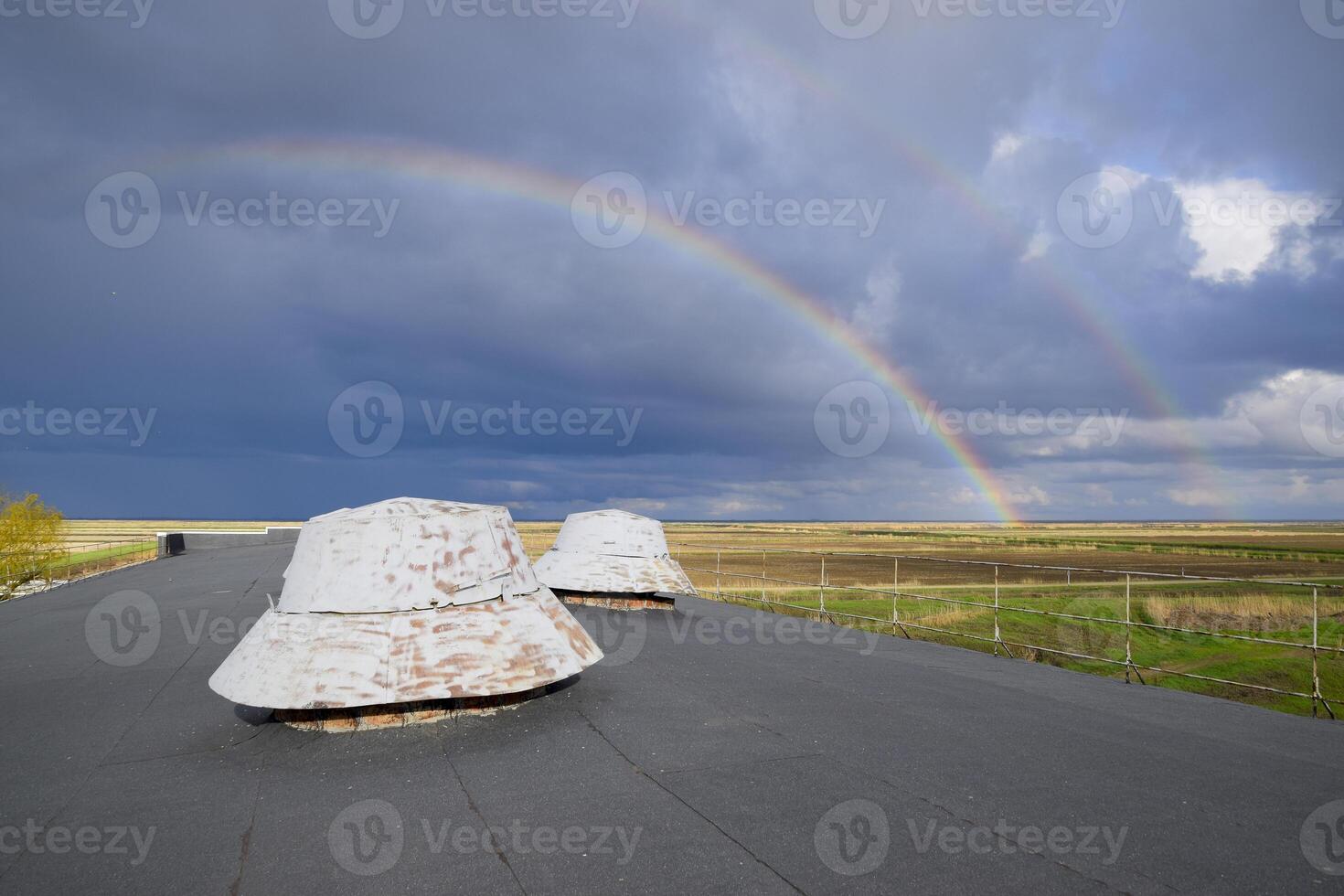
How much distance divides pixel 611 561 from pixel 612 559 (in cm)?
7

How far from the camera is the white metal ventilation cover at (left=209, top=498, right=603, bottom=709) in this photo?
7312 mm

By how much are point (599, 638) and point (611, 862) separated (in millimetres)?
9135

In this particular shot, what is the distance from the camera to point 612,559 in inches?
711

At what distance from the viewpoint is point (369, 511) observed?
8406mm

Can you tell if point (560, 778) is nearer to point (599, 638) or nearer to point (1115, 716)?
point (1115, 716)

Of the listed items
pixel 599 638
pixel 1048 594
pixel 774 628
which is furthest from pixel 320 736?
pixel 1048 594

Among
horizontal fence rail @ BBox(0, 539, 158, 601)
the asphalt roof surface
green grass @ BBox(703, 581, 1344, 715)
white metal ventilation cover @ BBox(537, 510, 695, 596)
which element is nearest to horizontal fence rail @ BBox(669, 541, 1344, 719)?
green grass @ BBox(703, 581, 1344, 715)

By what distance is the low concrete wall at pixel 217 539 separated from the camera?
45062 mm

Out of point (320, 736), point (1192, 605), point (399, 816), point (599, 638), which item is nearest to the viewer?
point (399, 816)

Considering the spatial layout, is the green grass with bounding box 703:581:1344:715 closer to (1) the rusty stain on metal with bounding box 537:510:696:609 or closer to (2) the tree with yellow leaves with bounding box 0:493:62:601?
(1) the rusty stain on metal with bounding box 537:510:696:609

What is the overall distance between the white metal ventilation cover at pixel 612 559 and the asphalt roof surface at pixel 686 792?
716cm

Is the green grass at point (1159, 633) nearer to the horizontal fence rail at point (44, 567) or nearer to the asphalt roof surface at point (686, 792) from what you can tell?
the asphalt roof surface at point (686, 792)

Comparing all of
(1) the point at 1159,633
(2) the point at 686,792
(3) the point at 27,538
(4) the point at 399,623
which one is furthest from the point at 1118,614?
(3) the point at 27,538

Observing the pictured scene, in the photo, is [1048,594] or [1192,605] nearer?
[1192,605]
